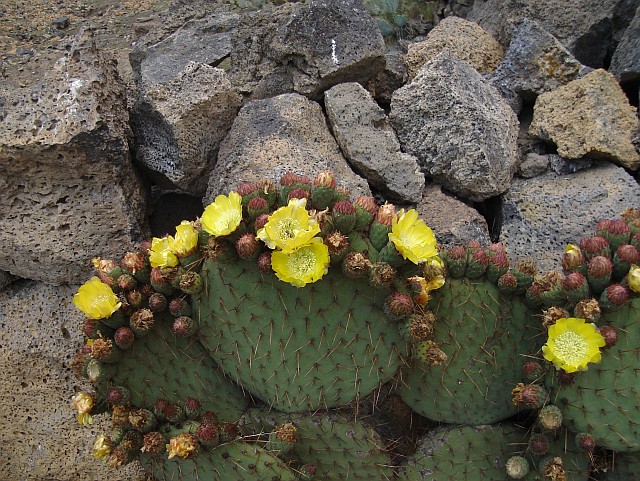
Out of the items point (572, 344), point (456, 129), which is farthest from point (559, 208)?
point (572, 344)

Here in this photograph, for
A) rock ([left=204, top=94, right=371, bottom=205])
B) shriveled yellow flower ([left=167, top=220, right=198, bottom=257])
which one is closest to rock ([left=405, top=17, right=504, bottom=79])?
rock ([left=204, top=94, right=371, bottom=205])

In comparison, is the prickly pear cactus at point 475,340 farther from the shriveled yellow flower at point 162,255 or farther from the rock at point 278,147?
the shriveled yellow flower at point 162,255

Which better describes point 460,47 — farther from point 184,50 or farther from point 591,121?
point 184,50

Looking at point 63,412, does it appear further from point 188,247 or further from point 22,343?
point 188,247

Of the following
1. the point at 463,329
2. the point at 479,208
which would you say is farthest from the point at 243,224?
the point at 479,208

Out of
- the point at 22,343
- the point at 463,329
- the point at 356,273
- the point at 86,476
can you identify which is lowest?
the point at 86,476

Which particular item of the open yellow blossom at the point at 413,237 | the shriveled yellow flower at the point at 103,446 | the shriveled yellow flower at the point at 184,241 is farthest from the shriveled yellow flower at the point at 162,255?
the open yellow blossom at the point at 413,237
